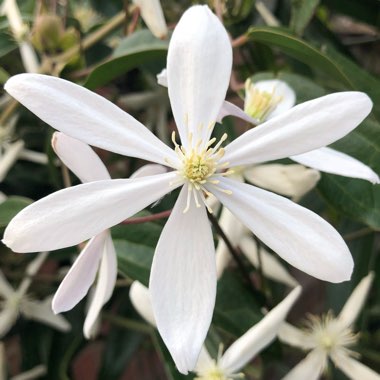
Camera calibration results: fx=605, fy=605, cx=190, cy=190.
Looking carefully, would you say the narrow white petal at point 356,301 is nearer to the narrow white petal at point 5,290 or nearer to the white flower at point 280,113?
the white flower at point 280,113

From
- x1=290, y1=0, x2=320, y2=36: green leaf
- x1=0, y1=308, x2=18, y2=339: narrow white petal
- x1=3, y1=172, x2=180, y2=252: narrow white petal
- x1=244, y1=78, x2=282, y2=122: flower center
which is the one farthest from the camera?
x1=0, y1=308, x2=18, y2=339: narrow white petal

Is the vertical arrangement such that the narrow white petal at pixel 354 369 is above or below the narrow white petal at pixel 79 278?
below

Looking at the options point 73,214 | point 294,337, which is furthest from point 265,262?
point 73,214

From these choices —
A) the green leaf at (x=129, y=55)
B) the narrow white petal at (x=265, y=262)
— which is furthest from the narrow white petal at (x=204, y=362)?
the green leaf at (x=129, y=55)

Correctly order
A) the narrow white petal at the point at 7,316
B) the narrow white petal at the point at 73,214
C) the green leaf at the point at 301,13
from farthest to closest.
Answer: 1. the narrow white petal at the point at 7,316
2. the green leaf at the point at 301,13
3. the narrow white petal at the point at 73,214

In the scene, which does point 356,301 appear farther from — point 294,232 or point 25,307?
point 25,307

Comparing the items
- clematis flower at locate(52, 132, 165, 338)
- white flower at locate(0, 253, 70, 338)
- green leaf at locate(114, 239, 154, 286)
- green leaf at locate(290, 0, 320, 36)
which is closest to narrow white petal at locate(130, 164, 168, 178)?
clematis flower at locate(52, 132, 165, 338)

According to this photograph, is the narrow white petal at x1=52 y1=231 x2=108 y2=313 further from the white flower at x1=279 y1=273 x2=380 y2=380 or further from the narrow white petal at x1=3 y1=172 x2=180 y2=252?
the white flower at x1=279 y1=273 x2=380 y2=380
